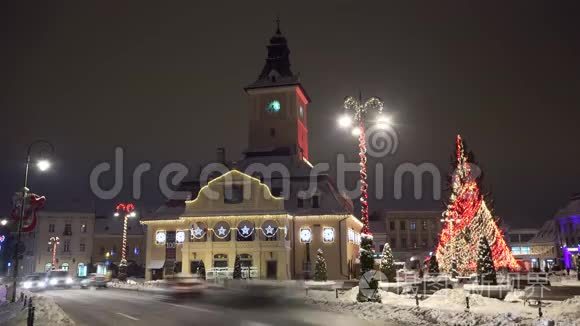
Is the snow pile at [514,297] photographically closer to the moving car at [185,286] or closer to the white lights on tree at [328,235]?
the moving car at [185,286]

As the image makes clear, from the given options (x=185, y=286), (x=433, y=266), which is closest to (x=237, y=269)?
(x=433, y=266)

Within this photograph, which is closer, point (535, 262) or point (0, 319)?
point (0, 319)

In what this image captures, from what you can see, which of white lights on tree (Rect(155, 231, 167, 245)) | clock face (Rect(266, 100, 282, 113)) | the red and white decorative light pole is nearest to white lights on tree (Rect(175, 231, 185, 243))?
white lights on tree (Rect(155, 231, 167, 245))

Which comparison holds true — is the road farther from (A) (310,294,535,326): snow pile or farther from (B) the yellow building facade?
(B) the yellow building facade

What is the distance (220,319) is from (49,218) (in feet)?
234

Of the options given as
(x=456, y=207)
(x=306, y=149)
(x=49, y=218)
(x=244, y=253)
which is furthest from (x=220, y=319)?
(x=49, y=218)

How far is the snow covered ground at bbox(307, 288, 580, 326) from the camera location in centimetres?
1564

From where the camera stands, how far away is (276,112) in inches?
2694

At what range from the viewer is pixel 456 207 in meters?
37.1

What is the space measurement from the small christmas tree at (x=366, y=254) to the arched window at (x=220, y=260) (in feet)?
95.1

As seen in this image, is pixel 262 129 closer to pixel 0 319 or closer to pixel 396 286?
pixel 396 286

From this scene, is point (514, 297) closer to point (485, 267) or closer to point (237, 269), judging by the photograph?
point (485, 267)

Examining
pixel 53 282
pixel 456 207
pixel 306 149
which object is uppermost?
pixel 306 149

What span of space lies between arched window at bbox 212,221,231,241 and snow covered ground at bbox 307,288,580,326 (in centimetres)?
2566
